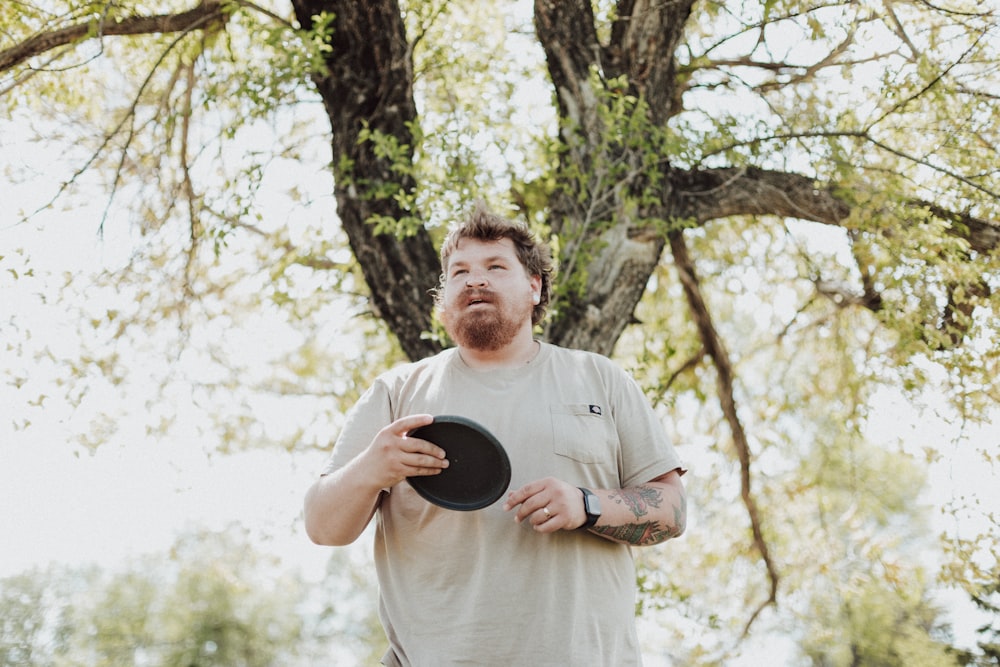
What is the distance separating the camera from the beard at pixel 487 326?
2578 millimetres

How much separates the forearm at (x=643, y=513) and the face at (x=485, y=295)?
56 cm

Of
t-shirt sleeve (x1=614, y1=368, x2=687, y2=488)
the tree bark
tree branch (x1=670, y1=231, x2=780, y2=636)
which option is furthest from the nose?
tree branch (x1=670, y1=231, x2=780, y2=636)

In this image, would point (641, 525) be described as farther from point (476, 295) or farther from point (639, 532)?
point (476, 295)

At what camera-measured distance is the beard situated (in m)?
2.58

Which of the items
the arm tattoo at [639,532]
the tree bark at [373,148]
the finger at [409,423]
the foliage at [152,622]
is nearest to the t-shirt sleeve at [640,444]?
the arm tattoo at [639,532]

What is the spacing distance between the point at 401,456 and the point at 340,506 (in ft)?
0.80

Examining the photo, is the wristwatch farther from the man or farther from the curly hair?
the curly hair

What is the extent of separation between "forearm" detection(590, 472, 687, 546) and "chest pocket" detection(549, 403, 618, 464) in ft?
0.42

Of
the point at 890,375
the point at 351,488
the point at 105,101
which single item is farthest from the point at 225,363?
the point at 351,488

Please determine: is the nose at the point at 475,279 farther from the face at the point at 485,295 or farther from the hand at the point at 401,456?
the hand at the point at 401,456

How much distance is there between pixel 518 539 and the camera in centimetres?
230

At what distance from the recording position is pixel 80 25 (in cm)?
520

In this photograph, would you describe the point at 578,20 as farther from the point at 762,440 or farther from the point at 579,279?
the point at 762,440

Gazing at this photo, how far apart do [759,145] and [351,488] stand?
3993 mm
